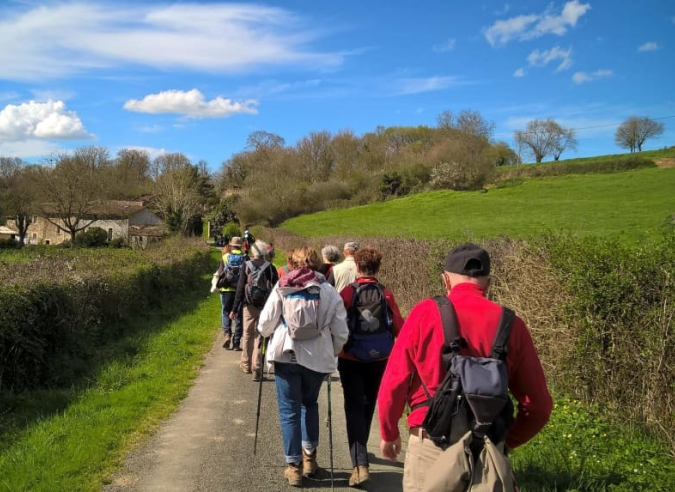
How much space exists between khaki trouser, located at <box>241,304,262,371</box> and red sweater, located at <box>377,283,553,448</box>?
4757 millimetres

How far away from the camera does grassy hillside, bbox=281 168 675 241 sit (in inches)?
1148

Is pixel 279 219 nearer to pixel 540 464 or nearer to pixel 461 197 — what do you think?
pixel 461 197

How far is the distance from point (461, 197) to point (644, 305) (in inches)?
1718

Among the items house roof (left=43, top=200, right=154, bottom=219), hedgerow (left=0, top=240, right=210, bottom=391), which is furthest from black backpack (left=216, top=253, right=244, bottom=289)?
house roof (left=43, top=200, right=154, bottom=219)

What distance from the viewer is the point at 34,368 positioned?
7012 mm

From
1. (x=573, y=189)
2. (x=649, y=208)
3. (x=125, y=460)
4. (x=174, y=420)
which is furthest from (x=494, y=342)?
(x=573, y=189)

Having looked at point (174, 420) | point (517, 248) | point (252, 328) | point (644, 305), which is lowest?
point (174, 420)

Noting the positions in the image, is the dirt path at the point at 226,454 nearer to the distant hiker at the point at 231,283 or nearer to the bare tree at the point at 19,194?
the distant hiker at the point at 231,283

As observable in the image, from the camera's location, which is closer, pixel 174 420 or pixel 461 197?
pixel 174 420

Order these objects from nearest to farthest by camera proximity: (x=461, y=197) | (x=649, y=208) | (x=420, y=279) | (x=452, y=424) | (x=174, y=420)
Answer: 1. (x=452, y=424)
2. (x=174, y=420)
3. (x=420, y=279)
4. (x=649, y=208)
5. (x=461, y=197)

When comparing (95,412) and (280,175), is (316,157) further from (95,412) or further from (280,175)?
(95,412)

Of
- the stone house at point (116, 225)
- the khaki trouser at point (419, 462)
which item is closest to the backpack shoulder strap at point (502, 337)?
the khaki trouser at point (419, 462)

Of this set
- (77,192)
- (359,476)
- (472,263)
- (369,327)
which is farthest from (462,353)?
(77,192)

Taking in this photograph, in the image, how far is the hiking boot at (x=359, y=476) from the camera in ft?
14.7
